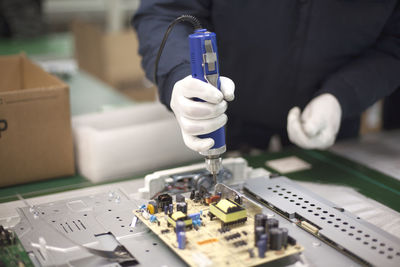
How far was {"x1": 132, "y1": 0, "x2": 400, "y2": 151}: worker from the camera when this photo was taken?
4.63 ft

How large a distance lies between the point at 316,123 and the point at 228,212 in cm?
54

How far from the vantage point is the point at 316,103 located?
4.75 ft

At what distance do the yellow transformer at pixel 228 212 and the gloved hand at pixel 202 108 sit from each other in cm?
13

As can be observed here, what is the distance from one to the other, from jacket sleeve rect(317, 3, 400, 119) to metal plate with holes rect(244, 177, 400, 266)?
0.40 m

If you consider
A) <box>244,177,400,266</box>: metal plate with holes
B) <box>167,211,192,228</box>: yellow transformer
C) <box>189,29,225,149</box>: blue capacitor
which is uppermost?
<box>189,29,225,149</box>: blue capacitor

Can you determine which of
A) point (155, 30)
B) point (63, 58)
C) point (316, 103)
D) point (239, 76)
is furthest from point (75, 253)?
point (63, 58)

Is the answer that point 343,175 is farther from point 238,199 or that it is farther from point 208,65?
point 208,65

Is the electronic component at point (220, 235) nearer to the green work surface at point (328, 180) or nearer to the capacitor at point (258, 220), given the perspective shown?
the capacitor at point (258, 220)

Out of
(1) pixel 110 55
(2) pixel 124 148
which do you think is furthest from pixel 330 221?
(1) pixel 110 55

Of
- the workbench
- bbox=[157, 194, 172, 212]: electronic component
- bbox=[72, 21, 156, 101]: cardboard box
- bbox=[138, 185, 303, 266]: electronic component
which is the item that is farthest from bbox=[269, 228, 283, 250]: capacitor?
bbox=[72, 21, 156, 101]: cardboard box

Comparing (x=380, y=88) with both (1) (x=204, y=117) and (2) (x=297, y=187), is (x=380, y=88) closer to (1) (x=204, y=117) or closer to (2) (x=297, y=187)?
(2) (x=297, y=187)

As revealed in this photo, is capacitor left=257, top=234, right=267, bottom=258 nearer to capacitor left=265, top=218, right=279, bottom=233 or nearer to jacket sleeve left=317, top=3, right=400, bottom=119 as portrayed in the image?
capacitor left=265, top=218, right=279, bottom=233

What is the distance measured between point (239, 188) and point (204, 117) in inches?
12.3

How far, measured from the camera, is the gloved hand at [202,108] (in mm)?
1022
